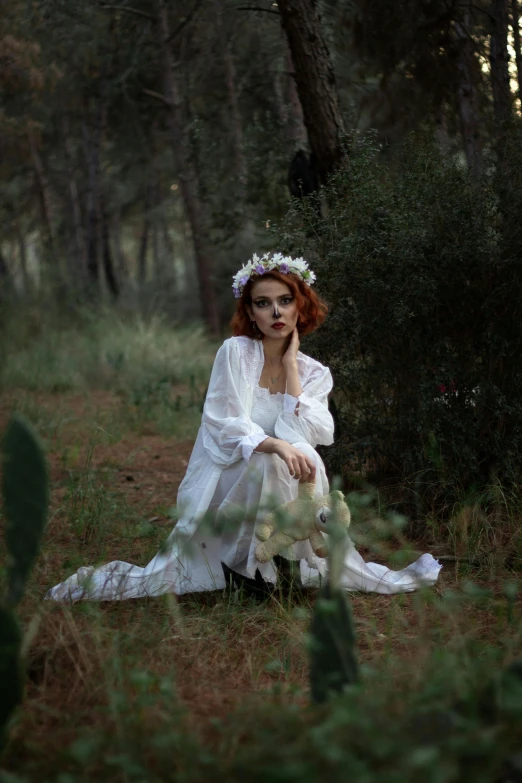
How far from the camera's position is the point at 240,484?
157 inches

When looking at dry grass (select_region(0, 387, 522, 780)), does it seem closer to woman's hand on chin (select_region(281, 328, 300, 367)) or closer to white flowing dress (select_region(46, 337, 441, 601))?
white flowing dress (select_region(46, 337, 441, 601))

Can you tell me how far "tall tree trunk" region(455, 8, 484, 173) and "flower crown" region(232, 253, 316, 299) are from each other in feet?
12.7

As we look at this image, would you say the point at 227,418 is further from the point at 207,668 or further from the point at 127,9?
the point at 127,9

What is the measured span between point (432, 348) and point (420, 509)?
912 millimetres

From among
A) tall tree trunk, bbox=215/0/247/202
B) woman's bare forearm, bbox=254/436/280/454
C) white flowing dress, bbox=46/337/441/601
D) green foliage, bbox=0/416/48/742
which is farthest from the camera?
tall tree trunk, bbox=215/0/247/202

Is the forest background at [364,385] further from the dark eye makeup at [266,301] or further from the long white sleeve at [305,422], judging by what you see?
the dark eye makeup at [266,301]

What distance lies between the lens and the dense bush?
472 cm

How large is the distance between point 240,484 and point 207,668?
1.03m

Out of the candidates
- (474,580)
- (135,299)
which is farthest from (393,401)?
(135,299)

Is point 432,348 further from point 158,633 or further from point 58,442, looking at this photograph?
point 58,442

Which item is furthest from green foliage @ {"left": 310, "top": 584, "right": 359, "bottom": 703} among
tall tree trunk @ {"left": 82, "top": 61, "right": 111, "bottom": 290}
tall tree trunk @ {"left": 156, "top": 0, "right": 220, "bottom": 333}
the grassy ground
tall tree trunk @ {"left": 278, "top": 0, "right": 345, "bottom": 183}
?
tall tree trunk @ {"left": 82, "top": 61, "right": 111, "bottom": 290}

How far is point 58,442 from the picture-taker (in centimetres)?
746

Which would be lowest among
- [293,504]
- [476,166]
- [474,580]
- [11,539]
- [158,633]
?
[474,580]

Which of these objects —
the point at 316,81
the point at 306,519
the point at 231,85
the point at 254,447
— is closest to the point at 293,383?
the point at 254,447
